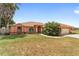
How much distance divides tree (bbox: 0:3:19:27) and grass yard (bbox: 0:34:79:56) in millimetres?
174

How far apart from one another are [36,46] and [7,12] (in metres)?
0.52

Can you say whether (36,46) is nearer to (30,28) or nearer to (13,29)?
(30,28)

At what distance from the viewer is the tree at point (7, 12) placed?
3.00 m

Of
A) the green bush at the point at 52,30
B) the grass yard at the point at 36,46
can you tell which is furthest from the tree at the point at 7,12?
the green bush at the point at 52,30

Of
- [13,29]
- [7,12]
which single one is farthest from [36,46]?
[7,12]

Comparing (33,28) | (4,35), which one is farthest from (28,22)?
(4,35)

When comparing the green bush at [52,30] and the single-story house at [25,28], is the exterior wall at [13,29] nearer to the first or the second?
the single-story house at [25,28]

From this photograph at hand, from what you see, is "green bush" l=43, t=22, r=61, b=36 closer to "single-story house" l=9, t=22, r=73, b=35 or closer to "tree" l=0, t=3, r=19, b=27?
"single-story house" l=9, t=22, r=73, b=35

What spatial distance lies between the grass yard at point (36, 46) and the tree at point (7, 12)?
0.57 ft

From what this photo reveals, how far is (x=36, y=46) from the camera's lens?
298 centimetres

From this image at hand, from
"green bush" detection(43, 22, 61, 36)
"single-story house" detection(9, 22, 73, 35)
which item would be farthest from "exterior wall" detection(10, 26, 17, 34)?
"green bush" detection(43, 22, 61, 36)

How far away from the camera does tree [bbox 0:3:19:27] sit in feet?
9.84

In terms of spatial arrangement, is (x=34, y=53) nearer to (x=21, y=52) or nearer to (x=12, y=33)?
(x=21, y=52)

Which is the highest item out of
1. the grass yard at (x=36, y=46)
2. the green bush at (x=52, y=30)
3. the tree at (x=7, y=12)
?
the tree at (x=7, y=12)
